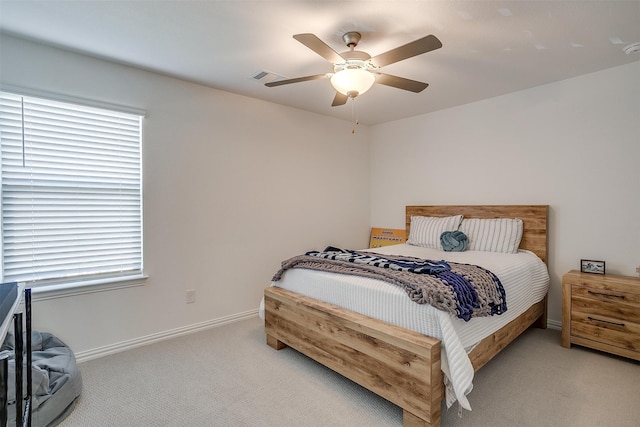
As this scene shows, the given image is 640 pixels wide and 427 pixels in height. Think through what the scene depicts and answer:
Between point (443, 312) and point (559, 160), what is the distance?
7.87 feet

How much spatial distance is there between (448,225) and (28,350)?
358cm

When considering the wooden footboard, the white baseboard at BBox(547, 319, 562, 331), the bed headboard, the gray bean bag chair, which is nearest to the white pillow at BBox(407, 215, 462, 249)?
the bed headboard

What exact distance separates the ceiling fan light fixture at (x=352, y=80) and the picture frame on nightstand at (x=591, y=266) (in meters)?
2.49

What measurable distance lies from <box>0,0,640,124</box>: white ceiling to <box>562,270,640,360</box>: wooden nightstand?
1.79m

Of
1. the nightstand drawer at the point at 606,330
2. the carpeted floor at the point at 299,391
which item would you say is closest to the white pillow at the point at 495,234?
the nightstand drawer at the point at 606,330

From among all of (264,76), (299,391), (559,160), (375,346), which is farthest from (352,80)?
(559,160)

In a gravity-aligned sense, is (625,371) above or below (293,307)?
below

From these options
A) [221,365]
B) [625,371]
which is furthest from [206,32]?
[625,371]

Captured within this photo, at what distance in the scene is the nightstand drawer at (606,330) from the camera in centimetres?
245

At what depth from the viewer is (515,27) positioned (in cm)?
215

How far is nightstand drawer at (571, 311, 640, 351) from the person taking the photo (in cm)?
245

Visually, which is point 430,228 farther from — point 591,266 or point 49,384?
point 49,384

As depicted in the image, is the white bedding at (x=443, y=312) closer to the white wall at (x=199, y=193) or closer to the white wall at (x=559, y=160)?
the white wall at (x=559, y=160)

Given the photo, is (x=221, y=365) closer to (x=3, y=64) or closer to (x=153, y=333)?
(x=153, y=333)
